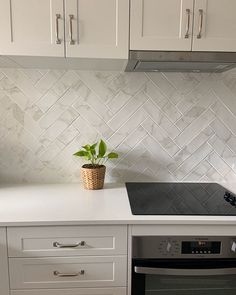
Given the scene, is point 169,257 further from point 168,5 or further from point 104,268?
point 168,5

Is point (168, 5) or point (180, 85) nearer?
point (168, 5)

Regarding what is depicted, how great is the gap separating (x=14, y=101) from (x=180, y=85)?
1039 millimetres

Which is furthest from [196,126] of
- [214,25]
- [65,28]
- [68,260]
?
[68,260]

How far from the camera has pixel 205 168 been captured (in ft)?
5.87

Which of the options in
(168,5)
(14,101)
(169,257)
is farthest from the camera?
(14,101)

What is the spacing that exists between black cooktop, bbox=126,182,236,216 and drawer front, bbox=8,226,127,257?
154 mm

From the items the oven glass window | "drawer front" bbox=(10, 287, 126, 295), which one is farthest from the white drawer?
the oven glass window

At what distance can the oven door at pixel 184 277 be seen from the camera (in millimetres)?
1197

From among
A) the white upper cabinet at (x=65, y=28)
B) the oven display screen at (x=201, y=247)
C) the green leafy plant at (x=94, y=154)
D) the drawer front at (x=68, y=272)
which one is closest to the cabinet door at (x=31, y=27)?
the white upper cabinet at (x=65, y=28)

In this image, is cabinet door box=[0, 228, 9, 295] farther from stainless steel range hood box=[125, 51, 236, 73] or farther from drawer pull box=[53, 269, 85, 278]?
stainless steel range hood box=[125, 51, 236, 73]

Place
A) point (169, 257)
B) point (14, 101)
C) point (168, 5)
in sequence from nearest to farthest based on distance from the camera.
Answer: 1. point (169, 257)
2. point (168, 5)
3. point (14, 101)

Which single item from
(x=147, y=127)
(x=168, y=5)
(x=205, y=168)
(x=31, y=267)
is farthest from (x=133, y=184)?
(x=168, y=5)

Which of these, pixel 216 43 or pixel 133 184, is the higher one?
pixel 216 43

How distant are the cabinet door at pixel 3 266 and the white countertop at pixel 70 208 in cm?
7
